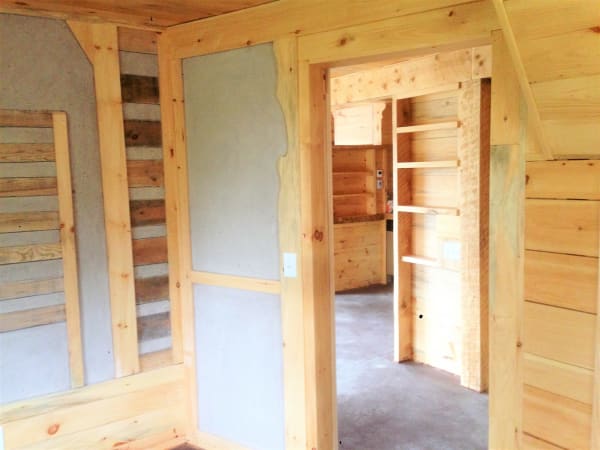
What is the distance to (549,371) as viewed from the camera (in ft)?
6.08

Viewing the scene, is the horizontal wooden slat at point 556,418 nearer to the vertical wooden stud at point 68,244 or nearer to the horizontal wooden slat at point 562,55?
the horizontal wooden slat at point 562,55

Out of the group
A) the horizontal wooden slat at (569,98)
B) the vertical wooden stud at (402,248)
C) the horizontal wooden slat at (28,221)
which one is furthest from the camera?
the vertical wooden stud at (402,248)

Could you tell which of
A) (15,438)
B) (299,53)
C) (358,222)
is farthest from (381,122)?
(15,438)

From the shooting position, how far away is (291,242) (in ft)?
8.23

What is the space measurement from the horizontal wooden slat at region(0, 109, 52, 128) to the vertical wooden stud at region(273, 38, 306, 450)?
3.70ft

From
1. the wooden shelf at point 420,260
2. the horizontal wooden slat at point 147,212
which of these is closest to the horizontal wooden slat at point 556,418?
the horizontal wooden slat at point 147,212

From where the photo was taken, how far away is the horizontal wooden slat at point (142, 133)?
2.78m

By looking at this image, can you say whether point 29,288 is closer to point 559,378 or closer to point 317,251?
point 317,251

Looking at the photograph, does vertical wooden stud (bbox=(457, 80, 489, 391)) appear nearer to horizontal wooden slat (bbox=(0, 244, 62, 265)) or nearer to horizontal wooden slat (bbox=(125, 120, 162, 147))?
horizontal wooden slat (bbox=(125, 120, 162, 147))

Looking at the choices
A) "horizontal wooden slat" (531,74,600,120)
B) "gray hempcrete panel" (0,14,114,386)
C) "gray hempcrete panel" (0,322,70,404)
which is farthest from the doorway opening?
"gray hempcrete panel" (0,322,70,404)

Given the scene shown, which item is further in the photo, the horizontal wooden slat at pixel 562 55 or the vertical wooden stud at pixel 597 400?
the vertical wooden stud at pixel 597 400

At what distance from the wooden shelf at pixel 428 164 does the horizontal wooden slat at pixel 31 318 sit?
8.50 ft

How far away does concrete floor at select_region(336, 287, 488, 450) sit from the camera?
3.04m

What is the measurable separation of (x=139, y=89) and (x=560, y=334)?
2273 millimetres
